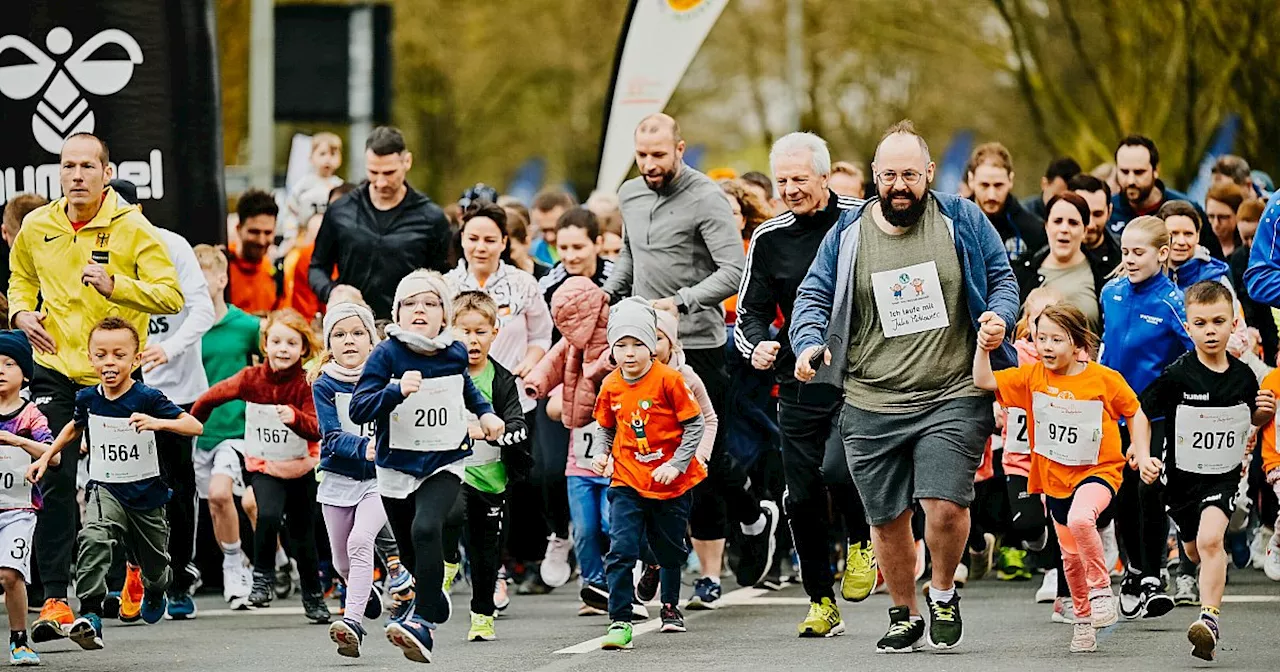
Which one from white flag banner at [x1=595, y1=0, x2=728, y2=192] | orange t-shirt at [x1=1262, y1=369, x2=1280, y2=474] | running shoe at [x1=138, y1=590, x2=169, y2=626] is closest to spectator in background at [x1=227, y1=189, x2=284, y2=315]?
white flag banner at [x1=595, y1=0, x2=728, y2=192]

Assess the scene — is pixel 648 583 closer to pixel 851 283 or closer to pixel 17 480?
pixel 851 283

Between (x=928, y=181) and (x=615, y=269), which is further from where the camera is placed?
(x=615, y=269)

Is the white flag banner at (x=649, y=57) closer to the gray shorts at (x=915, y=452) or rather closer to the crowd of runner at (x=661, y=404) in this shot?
the crowd of runner at (x=661, y=404)

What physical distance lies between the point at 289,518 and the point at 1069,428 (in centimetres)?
426

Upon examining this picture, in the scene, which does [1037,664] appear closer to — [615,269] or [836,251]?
[836,251]

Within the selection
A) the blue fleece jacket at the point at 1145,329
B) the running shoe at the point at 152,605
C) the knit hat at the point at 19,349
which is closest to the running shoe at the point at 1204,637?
the blue fleece jacket at the point at 1145,329

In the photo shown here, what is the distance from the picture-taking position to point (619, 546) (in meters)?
11.3

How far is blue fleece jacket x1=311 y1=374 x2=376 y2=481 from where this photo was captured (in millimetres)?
11086

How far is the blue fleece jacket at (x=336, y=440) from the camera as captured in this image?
436 inches

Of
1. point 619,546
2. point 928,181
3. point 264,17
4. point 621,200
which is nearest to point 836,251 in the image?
point 928,181

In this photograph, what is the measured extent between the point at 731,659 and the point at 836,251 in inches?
69.8

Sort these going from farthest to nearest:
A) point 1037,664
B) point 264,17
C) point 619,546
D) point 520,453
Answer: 1. point 264,17
2. point 520,453
3. point 619,546
4. point 1037,664

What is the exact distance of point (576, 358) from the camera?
12.8m

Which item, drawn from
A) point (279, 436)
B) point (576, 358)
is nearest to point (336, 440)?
point (279, 436)
